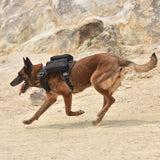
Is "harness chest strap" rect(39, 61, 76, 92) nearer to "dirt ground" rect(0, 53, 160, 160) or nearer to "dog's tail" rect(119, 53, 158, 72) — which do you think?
"dirt ground" rect(0, 53, 160, 160)

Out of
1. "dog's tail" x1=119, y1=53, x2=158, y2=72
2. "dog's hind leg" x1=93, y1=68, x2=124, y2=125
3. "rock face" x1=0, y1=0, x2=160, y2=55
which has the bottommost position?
"rock face" x1=0, y1=0, x2=160, y2=55

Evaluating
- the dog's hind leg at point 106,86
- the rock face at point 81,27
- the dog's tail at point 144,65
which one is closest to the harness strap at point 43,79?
the dog's hind leg at point 106,86

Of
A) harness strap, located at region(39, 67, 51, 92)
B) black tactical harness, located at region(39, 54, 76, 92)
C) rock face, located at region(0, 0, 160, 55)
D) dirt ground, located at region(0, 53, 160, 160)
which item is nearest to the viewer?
dirt ground, located at region(0, 53, 160, 160)

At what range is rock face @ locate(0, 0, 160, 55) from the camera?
16.0m

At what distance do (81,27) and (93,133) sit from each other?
12.2 metres

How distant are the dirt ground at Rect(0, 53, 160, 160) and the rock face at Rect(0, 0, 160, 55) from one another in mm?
5920

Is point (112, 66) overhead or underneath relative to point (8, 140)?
overhead

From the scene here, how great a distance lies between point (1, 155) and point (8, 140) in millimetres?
1224

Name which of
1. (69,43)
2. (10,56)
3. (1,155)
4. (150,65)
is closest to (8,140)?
(1,155)

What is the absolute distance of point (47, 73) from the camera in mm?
6590

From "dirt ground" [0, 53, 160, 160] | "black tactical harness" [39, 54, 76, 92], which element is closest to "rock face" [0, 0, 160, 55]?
"dirt ground" [0, 53, 160, 160]

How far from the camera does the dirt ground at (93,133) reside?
3.47 m

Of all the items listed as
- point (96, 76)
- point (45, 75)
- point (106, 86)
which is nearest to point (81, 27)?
point (45, 75)

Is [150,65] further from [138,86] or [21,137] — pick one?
[138,86]
